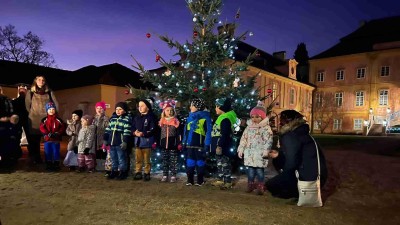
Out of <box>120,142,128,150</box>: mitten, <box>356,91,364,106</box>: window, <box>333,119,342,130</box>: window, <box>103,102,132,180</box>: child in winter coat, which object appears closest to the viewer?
<box>120,142,128,150</box>: mitten

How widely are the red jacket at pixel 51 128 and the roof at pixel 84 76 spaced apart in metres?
18.4

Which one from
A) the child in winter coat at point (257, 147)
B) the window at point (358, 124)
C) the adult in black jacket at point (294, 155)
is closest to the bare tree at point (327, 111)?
the window at point (358, 124)

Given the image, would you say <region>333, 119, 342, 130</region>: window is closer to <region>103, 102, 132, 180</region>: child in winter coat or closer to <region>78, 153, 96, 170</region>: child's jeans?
<region>78, 153, 96, 170</region>: child's jeans

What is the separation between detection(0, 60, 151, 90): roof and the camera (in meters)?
28.7

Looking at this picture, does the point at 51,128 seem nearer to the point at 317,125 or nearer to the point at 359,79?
the point at 317,125

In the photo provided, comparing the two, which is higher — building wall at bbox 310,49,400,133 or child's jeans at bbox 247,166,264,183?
building wall at bbox 310,49,400,133

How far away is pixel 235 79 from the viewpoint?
351 inches

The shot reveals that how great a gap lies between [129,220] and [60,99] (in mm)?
30573

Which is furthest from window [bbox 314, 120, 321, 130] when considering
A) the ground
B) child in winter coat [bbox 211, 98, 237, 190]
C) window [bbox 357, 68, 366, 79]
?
child in winter coat [bbox 211, 98, 237, 190]

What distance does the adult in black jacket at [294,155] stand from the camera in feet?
19.3

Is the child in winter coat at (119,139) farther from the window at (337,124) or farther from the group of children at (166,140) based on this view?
the window at (337,124)

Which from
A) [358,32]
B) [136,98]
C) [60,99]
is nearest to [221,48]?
[136,98]

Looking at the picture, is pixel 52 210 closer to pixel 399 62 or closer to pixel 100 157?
pixel 100 157

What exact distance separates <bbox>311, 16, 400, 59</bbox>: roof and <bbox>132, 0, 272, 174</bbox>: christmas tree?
3746cm
